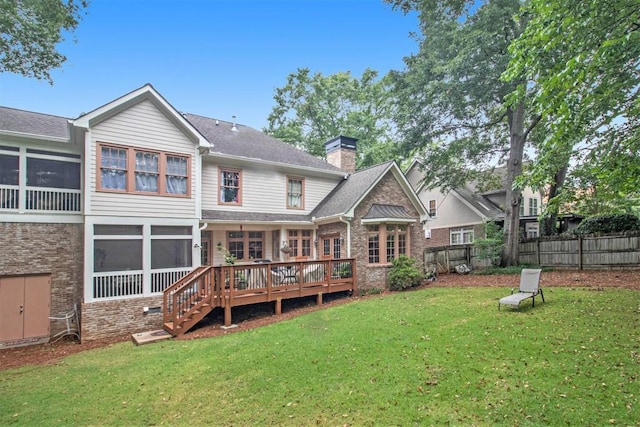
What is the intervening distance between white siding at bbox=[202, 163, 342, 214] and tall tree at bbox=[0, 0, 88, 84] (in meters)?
6.92

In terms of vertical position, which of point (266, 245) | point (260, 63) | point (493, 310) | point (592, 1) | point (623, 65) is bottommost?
point (493, 310)

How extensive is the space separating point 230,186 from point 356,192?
214 inches

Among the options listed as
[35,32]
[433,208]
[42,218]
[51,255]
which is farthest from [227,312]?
[433,208]

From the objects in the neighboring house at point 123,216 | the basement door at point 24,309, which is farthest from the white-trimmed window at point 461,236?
the basement door at point 24,309

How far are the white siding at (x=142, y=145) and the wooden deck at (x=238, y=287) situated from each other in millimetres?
2682

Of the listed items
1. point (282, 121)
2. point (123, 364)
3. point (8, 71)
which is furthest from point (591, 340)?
point (282, 121)

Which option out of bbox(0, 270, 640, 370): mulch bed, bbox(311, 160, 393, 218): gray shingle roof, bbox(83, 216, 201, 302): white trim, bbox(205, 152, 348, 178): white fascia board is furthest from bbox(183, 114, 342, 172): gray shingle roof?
bbox(0, 270, 640, 370): mulch bed

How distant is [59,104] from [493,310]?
18104 mm

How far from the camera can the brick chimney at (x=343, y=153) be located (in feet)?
59.3

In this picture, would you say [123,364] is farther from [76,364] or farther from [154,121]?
[154,121]

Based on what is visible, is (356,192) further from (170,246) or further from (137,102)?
(137,102)

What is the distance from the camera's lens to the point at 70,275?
1078cm

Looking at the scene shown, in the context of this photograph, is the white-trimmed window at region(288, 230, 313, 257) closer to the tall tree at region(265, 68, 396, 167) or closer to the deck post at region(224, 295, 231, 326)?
the deck post at region(224, 295, 231, 326)

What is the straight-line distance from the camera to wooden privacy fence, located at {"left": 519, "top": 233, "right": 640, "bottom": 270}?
1298 centimetres
